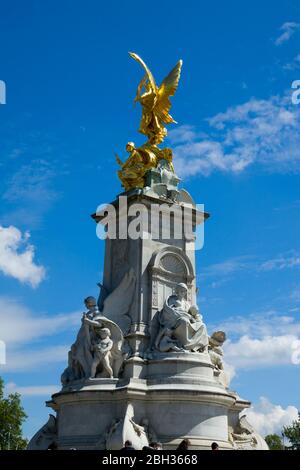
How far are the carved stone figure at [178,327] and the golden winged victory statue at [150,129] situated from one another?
4.95 meters

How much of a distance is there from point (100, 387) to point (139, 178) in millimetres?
8063

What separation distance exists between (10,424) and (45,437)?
2240 centimetres

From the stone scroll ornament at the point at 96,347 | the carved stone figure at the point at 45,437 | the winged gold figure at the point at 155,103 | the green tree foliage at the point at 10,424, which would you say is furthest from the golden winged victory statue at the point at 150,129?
the green tree foliage at the point at 10,424

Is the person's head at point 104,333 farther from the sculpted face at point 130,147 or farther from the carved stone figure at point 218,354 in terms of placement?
the sculpted face at point 130,147

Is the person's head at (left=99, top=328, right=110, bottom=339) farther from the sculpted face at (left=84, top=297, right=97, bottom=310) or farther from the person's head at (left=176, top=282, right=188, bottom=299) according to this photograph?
the person's head at (left=176, top=282, right=188, bottom=299)

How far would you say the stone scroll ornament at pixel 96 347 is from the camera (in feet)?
67.7

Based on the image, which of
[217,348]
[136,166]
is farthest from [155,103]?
[217,348]

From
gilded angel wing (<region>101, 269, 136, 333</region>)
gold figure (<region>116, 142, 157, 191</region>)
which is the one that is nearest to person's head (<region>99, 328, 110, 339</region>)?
gilded angel wing (<region>101, 269, 136, 333</region>)

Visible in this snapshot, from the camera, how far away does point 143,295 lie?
72.1 feet

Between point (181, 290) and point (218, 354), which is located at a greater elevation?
point (181, 290)

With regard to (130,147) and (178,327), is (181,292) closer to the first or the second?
(178,327)

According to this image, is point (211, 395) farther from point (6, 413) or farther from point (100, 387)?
point (6, 413)

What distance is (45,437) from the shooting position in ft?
71.8
